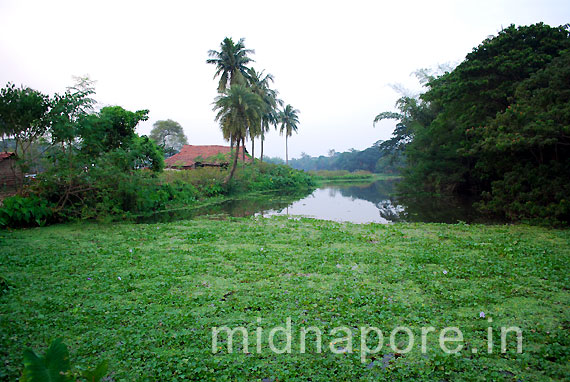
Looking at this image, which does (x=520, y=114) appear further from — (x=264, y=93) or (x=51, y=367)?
(x=264, y=93)

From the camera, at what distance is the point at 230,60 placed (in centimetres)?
2978

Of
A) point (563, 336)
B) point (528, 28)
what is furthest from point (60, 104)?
point (528, 28)

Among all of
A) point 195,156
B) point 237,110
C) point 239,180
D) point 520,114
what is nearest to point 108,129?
point 237,110

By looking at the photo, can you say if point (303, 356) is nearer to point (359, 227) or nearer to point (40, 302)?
point (40, 302)

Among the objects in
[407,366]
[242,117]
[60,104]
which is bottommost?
[407,366]

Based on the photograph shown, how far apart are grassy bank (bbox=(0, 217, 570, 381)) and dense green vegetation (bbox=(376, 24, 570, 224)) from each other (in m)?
2.98

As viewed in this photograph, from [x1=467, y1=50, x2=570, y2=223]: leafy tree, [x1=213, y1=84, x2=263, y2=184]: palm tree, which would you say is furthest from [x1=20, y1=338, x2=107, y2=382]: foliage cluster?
[x1=213, y1=84, x2=263, y2=184]: palm tree

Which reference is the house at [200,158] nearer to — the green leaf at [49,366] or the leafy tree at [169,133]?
the leafy tree at [169,133]

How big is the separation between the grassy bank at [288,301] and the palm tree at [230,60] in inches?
977

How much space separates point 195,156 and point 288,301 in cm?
3641

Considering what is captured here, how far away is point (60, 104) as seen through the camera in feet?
37.3

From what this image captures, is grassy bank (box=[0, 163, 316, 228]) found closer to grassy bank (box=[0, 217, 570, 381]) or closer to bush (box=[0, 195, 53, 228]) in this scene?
bush (box=[0, 195, 53, 228])

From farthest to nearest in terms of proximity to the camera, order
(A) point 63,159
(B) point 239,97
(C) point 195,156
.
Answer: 1. (C) point 195,156
2. (B) point 239,97
3. (A) point 63,159

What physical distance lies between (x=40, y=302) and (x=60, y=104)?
9.44 meters
